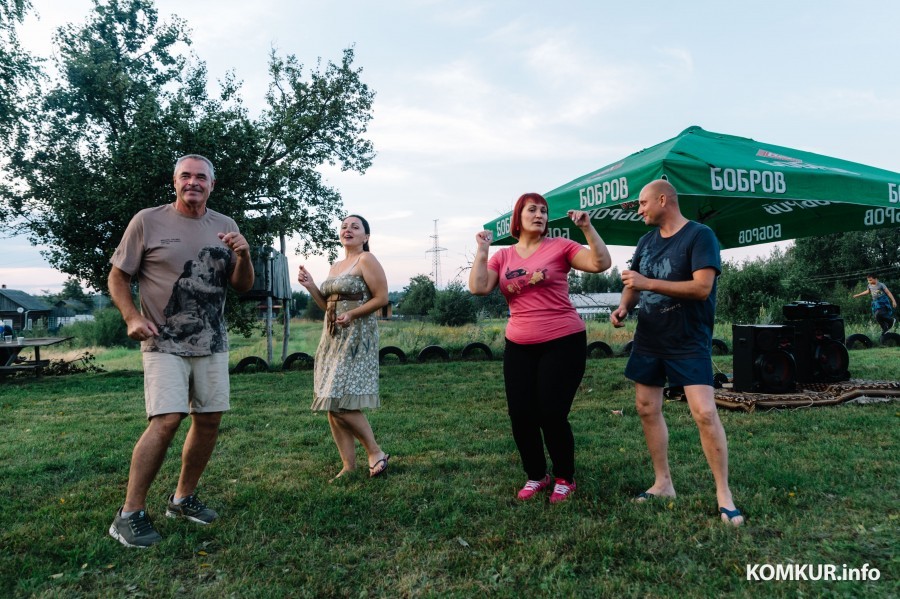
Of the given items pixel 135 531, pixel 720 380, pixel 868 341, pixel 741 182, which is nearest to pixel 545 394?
pixel 135 531

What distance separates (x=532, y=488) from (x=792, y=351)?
5454 mm

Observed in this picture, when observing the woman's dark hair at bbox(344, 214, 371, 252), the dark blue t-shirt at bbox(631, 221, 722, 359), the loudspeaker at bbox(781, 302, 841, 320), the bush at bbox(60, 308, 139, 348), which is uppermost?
the woman's dark hair at bbox(344, 214, 371, 252)

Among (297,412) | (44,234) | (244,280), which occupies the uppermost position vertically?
(44,234)

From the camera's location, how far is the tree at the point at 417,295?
33166 millimetres

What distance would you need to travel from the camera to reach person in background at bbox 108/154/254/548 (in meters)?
2.98

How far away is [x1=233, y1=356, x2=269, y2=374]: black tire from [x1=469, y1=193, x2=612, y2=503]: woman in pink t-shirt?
9.61 metres

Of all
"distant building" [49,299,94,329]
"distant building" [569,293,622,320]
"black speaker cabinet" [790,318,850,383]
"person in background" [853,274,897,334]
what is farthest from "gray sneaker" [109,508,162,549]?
"distant building" [49,299,94,329]

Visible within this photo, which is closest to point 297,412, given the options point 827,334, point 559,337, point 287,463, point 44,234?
point 287,463

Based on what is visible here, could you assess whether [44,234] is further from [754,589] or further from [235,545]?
[754,589]

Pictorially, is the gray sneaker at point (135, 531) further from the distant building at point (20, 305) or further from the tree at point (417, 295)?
the distant building at point (20, 305)

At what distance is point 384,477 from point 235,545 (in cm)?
129

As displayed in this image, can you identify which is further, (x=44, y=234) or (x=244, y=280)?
(x=44, y=234)

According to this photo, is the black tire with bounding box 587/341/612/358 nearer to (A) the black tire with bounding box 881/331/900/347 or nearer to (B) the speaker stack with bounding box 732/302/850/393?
(B) the speaker stack with bounding box 732/302/850/393

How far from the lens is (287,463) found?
4.49 m
